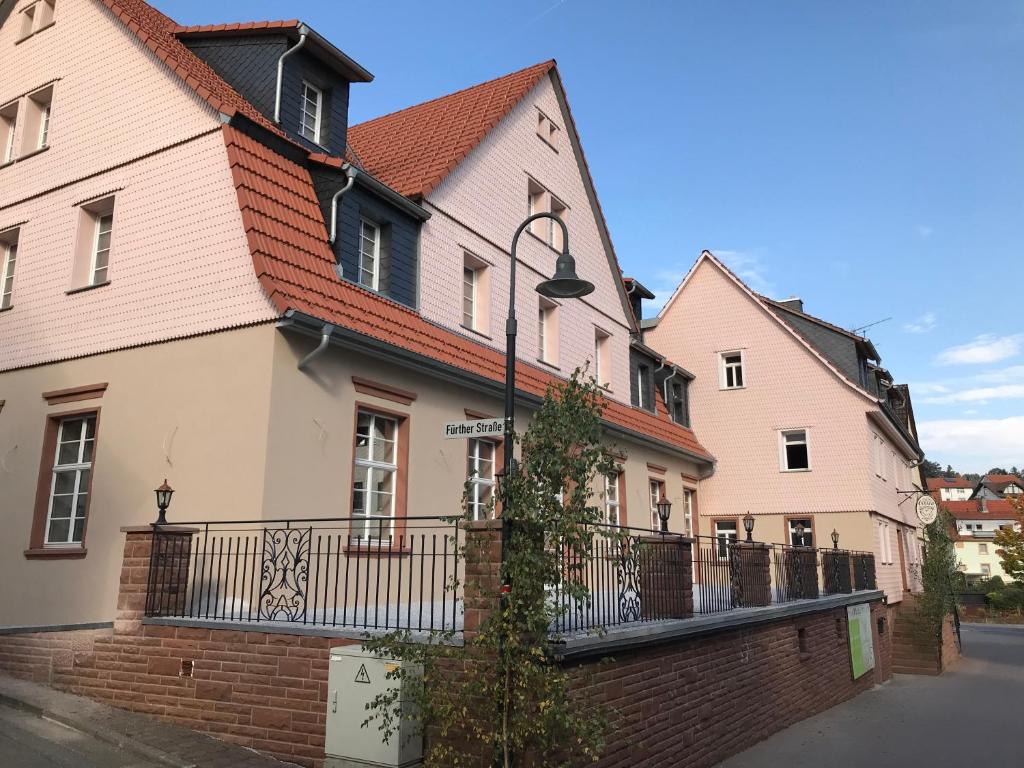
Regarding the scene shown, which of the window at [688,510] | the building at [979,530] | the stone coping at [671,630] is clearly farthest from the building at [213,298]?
the building at [979,530]

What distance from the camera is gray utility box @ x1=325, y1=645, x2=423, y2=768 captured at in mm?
7098

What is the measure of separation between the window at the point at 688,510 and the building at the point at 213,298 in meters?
9.73

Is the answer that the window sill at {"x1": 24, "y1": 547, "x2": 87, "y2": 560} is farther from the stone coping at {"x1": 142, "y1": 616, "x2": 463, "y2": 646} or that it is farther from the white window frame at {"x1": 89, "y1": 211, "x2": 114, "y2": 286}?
the white window frame at {"x1": 89, "y1": 211, "x2": 114, "y2": 286}

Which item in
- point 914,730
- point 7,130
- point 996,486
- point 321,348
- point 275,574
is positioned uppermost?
point 996,486

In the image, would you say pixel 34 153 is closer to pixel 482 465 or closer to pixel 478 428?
pixel 482 465

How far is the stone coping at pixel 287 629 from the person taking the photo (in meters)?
7.29

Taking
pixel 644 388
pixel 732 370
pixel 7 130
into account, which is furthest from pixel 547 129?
pixel 7 130

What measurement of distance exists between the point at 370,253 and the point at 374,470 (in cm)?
363

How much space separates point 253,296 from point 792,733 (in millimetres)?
11079

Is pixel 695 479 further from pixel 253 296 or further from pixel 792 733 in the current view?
pixel 253 296

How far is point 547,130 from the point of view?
19.4 m

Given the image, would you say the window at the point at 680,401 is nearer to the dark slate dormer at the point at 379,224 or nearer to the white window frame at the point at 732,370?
the white window frame at the point at 732,370

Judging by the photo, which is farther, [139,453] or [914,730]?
[914,730]

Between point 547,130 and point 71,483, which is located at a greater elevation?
point 547,130
